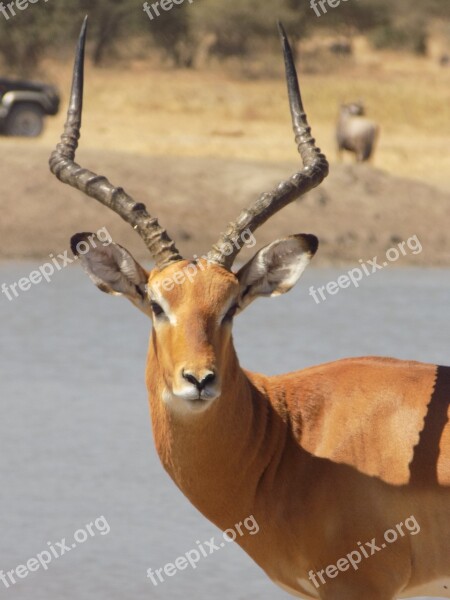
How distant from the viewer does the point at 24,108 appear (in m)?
32.6

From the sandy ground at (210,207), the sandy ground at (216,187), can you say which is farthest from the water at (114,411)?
the sandy ground at (216,187)

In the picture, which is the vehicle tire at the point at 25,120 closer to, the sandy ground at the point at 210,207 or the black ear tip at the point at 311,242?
the sandy ground at the point at 210,207

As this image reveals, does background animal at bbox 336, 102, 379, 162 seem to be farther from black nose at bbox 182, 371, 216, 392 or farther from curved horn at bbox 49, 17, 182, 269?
black nose at bbox 182, 371, 216, 392

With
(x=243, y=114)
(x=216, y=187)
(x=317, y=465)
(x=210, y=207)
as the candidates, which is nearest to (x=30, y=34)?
(x=243, y=114)

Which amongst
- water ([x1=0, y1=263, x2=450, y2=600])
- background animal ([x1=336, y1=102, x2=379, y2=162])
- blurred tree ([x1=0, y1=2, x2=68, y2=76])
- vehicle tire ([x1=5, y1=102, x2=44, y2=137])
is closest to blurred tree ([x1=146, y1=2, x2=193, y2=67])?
blurred tree ([x1=0, y1=2, x2=68, y2=76])

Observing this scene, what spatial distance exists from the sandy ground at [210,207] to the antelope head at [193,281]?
15499 millimetres

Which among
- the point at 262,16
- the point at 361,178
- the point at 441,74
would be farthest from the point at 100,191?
the point at 262,16

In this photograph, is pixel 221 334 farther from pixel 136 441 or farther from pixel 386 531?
pixel 136 441

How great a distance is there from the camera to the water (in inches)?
391

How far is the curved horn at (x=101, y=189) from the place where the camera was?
694 cm

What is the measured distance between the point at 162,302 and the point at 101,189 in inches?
36.7

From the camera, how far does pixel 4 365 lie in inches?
631

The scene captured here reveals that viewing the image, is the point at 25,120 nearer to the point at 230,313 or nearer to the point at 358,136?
the point at 358,136

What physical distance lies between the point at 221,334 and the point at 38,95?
26.9m
